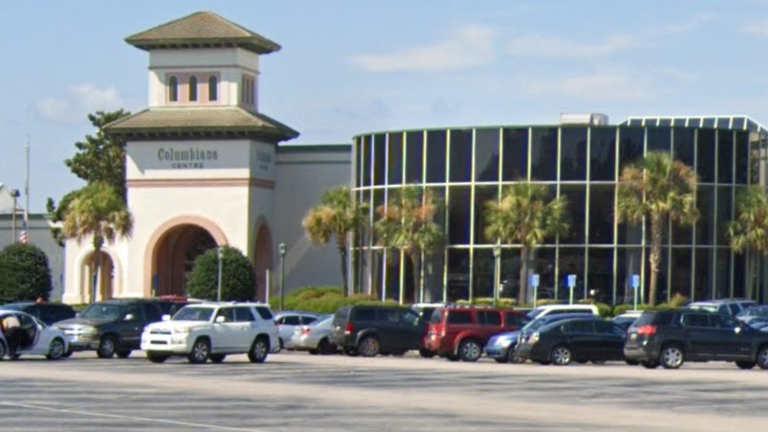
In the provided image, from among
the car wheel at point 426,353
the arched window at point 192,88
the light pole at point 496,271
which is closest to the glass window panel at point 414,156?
the light pole at point 496,271

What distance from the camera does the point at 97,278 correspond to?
271 ft

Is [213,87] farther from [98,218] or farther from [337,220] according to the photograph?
[337,220]

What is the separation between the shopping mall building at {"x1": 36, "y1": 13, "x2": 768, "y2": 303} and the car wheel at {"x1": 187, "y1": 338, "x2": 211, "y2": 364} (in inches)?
1220

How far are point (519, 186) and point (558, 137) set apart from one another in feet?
9.01

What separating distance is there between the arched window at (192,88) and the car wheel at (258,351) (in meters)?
39.5

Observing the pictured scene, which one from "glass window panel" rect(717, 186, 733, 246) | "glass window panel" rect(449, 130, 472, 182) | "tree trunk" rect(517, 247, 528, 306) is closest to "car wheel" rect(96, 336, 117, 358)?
"tree trunk" rect(517, 247, 528, 306)

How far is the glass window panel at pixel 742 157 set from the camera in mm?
72562

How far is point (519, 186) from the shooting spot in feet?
230

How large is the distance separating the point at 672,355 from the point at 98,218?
139ft

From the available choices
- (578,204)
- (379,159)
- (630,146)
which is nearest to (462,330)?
(578,204)

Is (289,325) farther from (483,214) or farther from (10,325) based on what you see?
(483,214)

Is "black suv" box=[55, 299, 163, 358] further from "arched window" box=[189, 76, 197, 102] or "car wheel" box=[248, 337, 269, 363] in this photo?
"arched window" box=[189, 76, 197, 102]

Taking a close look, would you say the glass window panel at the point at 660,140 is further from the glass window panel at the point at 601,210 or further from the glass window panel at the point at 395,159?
the glass window panel at the point at 395,159

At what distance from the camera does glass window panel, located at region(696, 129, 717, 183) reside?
71.2 metres
